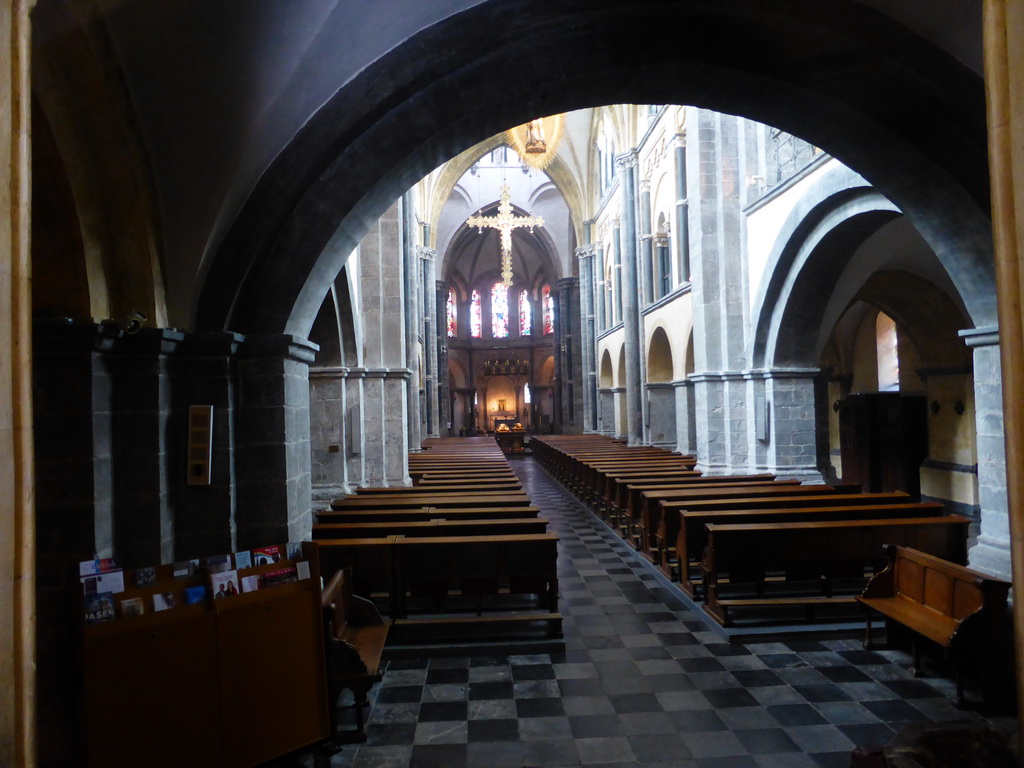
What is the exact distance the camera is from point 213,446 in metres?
4.98

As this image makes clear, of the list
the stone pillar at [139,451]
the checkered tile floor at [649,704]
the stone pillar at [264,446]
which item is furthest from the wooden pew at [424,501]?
the stone pillar at [139,451]

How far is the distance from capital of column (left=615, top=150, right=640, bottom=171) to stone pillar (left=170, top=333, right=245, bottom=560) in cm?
1686

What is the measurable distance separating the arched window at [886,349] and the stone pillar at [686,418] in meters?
4.90

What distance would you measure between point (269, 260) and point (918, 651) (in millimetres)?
5891

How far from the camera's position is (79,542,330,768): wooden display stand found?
10.9 feet

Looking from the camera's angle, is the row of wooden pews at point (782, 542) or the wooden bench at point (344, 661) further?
the row of wooden pews at point (782, 542)

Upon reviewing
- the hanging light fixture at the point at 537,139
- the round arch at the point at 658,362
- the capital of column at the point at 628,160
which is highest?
the hanging light fixture at the point at 537,139

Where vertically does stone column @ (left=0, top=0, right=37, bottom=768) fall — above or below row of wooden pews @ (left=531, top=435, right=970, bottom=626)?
above

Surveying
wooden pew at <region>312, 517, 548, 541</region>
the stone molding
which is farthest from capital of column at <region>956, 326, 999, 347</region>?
the stone molding

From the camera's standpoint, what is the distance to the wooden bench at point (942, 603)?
4363 millimetres

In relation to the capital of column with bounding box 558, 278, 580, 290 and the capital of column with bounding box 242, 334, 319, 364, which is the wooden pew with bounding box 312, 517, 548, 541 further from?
the capital of column with bounding box 558, 278, 580, 290

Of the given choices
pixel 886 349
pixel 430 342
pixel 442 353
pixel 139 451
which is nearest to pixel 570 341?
pixel 442 353

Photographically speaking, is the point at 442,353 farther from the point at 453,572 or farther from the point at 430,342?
the point at 453,572

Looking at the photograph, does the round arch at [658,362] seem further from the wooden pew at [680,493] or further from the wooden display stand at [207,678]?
the wooden display stand at [207,678]
